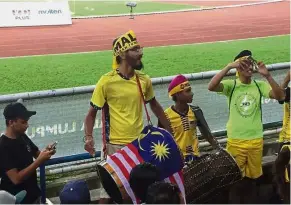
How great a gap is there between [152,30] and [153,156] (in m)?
18.1

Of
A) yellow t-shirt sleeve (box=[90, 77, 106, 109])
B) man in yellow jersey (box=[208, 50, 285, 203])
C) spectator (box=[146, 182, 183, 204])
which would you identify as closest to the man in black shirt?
yellow t-shirt sleeve (box=[90, 77, 106, 109])

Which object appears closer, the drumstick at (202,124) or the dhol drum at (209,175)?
the dhol drum at (209,175)

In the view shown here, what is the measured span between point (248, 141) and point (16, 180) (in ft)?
7.70

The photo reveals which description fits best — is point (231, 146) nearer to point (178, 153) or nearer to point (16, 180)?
point (178, 153)

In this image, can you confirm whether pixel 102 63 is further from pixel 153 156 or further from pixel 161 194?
pixel 161 194

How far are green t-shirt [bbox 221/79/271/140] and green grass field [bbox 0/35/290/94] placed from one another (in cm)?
692

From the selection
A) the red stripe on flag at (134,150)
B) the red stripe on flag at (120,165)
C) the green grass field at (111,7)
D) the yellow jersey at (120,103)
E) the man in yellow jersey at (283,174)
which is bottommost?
the man in yellow jersey at (283,174)

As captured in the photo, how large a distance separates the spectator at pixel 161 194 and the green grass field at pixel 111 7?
27.7 meters

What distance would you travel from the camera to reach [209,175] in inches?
183

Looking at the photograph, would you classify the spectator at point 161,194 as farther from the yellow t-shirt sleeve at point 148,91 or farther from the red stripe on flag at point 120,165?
the yellow t-shirt sleeve at point 148,91

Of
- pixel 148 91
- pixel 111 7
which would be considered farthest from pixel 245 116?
pixel 111 7

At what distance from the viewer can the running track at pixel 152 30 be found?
18094mm

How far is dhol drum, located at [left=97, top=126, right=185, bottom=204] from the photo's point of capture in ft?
13.0

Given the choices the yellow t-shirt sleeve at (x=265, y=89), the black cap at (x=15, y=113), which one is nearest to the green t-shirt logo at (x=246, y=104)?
the yellow t-shirt sleeve at (x=265, y=89)
